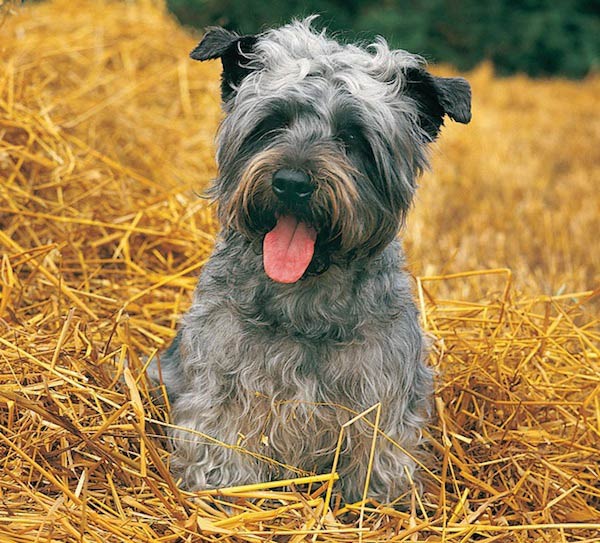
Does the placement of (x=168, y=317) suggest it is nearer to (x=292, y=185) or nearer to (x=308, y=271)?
(x=308, y=271)

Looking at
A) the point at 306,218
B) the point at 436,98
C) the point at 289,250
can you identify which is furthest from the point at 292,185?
the point at 436,98

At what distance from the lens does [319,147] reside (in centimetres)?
254

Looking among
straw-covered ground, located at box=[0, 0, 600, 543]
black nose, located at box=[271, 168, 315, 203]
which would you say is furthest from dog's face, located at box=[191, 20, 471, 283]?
straw-covered ground, located at box=[0, 0, 600, 543]

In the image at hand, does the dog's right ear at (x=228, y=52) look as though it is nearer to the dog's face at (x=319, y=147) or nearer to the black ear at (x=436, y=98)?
the dog's face at (x=319, y=147)

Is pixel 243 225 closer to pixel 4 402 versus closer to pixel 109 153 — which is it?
pixel 4 402

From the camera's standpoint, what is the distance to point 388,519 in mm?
2902

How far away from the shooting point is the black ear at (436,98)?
9.00 ft

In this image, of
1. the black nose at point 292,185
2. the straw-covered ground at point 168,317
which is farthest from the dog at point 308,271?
the straw-covered ground at point 168,317

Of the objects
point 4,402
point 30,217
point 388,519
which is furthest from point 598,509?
point 30,217

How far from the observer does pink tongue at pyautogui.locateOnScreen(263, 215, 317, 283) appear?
2.66m

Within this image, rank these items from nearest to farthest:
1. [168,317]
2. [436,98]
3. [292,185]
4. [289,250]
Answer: [292,185] → [289,250] → [436,98] → [168,317]

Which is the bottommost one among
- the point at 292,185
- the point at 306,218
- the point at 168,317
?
the point at 168,317

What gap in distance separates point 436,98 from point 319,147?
49 centimetres

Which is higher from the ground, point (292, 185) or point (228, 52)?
point (228, 52)
